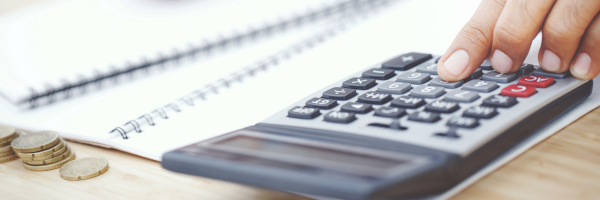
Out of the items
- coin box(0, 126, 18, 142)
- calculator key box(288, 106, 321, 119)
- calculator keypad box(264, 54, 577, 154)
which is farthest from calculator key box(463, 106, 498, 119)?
coin box(0, 126, 18, 142)

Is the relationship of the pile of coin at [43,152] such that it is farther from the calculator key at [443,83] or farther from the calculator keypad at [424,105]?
the calculator key at [443,83]

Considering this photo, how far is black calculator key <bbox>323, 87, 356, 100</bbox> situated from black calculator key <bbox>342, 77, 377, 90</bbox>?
0.01 meters

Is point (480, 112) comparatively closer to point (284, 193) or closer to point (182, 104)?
point (284, 193)

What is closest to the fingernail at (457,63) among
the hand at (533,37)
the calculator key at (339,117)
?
the hand at (533,37)

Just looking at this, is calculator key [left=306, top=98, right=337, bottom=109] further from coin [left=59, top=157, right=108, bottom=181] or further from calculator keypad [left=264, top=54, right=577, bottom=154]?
coin [left=59, top=157, right=108, bottom=181]

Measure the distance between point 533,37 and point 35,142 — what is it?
0.40 metres

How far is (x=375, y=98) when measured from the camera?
0.34 m

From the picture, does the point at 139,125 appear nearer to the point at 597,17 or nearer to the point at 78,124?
the point at 78,124

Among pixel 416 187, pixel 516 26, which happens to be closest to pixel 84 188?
pixel 416 187

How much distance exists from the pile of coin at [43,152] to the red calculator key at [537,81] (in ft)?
1.14

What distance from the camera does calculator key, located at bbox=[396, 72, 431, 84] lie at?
0.37 m

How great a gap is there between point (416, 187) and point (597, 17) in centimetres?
24

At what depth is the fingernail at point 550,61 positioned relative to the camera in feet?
1.16

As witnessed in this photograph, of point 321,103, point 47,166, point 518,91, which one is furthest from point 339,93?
point 47,166
